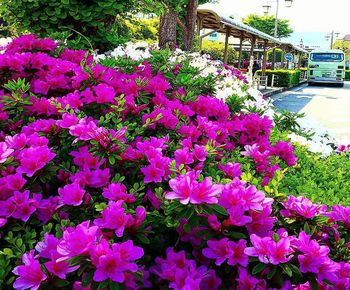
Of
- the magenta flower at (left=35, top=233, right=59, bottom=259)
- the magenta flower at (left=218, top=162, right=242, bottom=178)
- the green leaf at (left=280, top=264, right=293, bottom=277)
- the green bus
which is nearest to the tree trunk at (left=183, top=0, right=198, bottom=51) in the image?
the magenta flower at (left=218, top=162, right=242, bottom=178)

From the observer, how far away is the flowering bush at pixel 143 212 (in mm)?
1457

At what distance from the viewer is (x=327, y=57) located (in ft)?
119

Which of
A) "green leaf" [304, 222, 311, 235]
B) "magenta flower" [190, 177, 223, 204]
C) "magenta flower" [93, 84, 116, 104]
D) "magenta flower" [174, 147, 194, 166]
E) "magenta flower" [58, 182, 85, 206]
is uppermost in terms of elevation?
"magenta flower" [93, 84, 116, 104]

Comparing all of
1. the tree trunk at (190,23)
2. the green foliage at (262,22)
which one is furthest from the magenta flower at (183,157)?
the green foliage at (262,22)

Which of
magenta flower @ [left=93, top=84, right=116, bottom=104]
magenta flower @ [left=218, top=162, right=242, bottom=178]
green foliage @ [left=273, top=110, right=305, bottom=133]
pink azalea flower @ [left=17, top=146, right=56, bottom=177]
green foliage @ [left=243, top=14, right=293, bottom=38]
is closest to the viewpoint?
pink azalea flower @ [left=17, top=146, right=56, bottom=177]

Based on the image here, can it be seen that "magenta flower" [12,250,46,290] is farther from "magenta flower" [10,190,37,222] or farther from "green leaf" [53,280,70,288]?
"magenta flower" [10,190,37,222]

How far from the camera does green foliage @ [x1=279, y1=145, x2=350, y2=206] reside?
2.60m

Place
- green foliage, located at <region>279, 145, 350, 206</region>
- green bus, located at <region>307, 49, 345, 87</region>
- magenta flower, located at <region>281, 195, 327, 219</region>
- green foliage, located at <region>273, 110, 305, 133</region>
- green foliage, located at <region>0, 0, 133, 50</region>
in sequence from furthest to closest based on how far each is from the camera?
green bus, located at <region>307, 49, 345, 87</region> → green foliage, located at <region>0, 0, 133, 50</region> → green foliage, located at <region>273, 110, 305, 133</region> → green foliage, located at <region>279, 145, 350, 206</region> → magenta flower, located at <region>281, 195, 327, 219</region>

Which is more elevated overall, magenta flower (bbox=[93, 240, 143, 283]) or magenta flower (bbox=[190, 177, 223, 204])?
magenta flower (bbox=[190, 177, 223, 204])

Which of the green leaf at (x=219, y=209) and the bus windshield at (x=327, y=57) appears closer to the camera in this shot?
the green leaf at (x=219, y=209)

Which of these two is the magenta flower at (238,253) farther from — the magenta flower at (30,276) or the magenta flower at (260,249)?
the magenta flower at (30,276)

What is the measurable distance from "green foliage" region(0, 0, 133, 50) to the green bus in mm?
31669

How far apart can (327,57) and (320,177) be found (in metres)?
35.6

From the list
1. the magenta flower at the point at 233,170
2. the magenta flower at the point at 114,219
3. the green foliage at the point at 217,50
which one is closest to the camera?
the magenta flower at the point at 114,219
